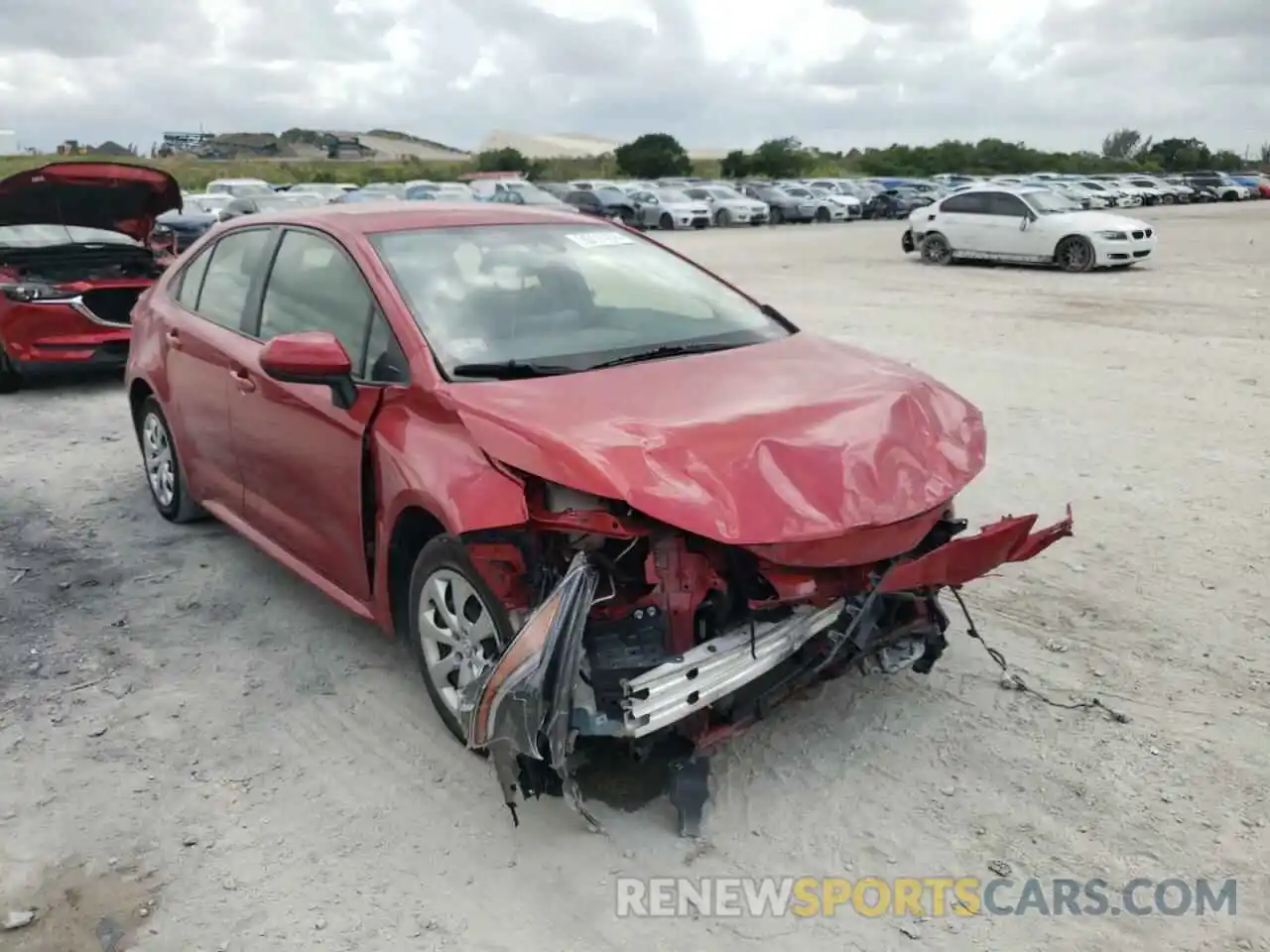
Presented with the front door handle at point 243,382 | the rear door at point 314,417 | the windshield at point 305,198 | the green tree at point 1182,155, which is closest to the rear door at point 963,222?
the windshield at point 305,198

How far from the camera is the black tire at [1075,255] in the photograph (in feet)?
61.0

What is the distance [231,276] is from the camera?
5.11 meters

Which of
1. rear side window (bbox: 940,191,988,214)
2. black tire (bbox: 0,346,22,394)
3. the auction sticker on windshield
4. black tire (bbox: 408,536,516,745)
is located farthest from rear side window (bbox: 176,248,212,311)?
rear side window (bbox: 940,191,988,214)

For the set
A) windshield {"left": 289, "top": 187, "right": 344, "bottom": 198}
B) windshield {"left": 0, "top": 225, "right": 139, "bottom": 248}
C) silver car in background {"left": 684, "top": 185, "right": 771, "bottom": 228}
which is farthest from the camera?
silver car in background {"left": 684, "top": 185, "right": 771, "bottom": 228}

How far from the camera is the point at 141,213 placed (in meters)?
9.56

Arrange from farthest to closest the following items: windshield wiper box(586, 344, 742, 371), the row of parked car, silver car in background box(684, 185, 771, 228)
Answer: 1. silver car in background box(684, 185, 771, 228)
2. the row of parked car
3. windshield wiper box(586, 344, 742, 371)

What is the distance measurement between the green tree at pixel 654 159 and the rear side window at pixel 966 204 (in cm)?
4876

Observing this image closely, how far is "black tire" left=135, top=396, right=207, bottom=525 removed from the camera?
5.69m

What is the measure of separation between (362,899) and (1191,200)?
182 ft

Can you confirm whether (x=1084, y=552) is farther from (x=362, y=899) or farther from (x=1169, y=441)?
(x=362, y=899)

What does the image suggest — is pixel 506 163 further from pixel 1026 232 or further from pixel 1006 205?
pixel 1026 232

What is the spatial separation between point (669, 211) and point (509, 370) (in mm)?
31561

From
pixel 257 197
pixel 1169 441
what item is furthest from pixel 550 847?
pixel 257 197

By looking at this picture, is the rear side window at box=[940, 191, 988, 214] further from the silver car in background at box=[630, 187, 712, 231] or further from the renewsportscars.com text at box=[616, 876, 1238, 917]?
the renewsportscars.com text at box=[616, 876, 1238, 917]
